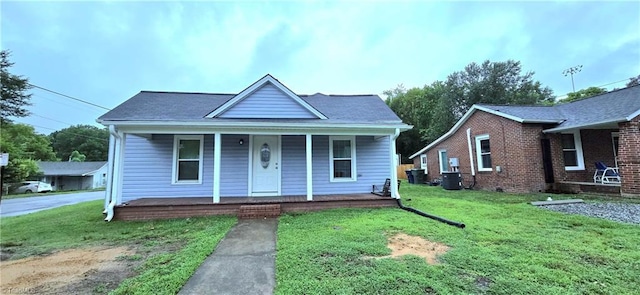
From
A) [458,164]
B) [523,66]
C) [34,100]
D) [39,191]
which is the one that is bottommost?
[39,191]

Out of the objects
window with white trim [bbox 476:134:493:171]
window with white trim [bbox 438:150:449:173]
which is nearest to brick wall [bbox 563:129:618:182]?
window with white trim [bbox 476:134:493:171]

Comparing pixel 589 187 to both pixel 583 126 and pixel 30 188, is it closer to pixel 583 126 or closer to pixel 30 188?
pixel 583 126

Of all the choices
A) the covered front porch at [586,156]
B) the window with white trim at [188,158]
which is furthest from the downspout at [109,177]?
the covered front porch at [586,156]

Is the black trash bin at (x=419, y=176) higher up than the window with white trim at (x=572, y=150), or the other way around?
the window with white trim at (x=572, y=150)

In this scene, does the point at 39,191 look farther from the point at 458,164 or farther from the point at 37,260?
the point at 458,164

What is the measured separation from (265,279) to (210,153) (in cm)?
603

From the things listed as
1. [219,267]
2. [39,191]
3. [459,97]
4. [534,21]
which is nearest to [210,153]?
[219,267]

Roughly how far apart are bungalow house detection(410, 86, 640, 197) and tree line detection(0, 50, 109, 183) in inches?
1295

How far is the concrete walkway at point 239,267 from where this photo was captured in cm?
269

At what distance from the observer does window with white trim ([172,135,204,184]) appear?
796cm

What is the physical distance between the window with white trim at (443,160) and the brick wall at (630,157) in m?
7.30

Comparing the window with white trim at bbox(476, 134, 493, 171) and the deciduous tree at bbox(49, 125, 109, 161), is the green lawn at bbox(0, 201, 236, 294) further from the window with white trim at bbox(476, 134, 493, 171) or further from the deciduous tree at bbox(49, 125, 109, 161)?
the deciduous tree at bbox(49, 125, 109, 161)

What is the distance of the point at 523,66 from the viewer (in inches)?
924

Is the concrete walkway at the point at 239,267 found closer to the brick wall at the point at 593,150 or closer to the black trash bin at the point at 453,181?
the black trash bin at the point at 453,181
